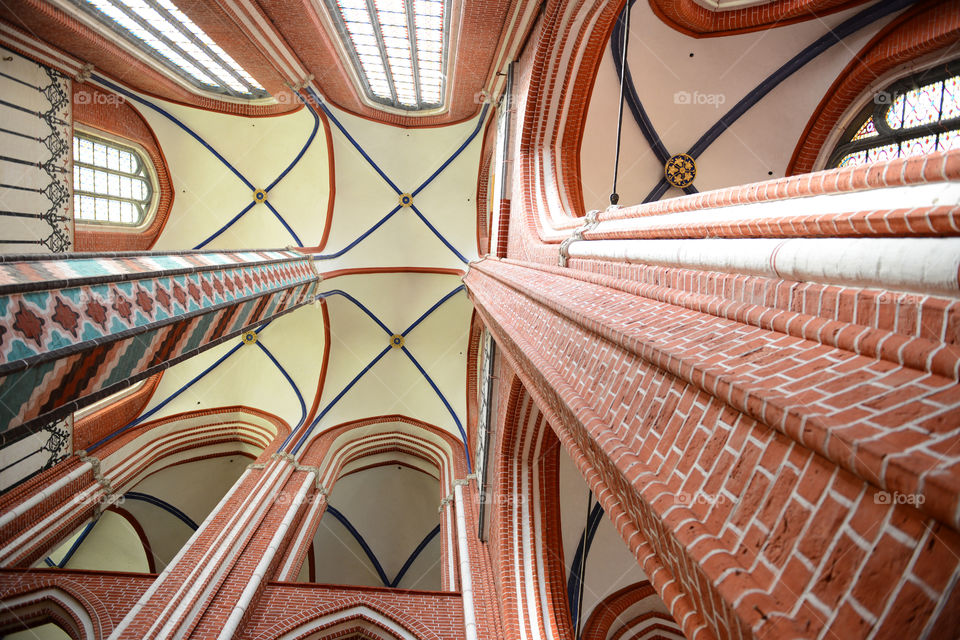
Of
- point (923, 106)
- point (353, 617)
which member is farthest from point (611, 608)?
point (923, 106)

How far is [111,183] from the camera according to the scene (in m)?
9.45

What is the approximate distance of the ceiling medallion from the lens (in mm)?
8203

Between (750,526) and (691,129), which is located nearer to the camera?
(750,526)

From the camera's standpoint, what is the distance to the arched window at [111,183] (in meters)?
8.59

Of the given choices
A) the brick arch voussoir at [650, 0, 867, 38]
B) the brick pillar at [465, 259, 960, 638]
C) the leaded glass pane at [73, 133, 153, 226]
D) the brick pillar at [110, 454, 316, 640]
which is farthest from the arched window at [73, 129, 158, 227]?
the brick pillar at [465, 259, 960, 638]

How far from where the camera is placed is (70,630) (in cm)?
531

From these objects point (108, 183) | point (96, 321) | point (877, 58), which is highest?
point (877, 58)

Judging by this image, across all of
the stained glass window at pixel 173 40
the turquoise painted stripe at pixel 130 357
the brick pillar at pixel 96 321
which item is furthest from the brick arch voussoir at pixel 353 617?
the stained glass window at pixel 173 40

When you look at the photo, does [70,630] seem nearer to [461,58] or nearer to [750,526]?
[750,526]

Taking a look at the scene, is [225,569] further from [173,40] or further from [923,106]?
[923,106]

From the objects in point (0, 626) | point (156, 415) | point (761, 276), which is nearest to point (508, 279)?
point (761, 276)

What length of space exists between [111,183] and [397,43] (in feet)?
19.1

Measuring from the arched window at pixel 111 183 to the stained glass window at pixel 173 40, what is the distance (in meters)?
1.93

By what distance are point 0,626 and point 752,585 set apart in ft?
23.3
